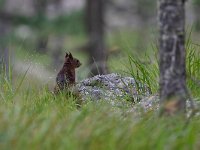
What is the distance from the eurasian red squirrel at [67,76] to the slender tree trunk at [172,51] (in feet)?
4.94

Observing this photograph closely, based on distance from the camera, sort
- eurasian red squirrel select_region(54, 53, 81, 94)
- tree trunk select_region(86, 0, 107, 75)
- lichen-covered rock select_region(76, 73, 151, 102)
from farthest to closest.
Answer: tree trunk select_region(86, 0, 107, 75)
eurasian red squirrel select_region(54, 53, 81, 94)
lichen-covered rock select_region(76, 73, 151, 102)

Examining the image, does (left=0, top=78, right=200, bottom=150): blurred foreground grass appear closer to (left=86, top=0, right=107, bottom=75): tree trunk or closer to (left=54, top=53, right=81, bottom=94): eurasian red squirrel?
(left=54, top=53, right=81, bottom=94): eurasian red squirrel

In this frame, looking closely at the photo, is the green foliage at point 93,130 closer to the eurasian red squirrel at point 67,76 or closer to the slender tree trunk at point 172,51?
the slender tree trunk at point 172,51

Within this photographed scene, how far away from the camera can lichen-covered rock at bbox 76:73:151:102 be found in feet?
19.6

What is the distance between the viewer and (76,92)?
607 centimetres

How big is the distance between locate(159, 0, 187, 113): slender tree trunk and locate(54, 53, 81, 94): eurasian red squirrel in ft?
4.94

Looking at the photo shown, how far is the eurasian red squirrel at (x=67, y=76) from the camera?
626 centimetres

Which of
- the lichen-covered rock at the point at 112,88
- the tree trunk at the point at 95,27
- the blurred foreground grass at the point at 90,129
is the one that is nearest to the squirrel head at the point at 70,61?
the lichen-covered rock at the point at 112,88

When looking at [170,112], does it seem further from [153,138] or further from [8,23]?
[8,23]

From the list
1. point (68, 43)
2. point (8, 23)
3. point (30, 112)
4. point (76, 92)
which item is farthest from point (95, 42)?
point (68, 43)

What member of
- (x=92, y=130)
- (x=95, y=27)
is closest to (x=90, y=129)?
(x=92, y=130)

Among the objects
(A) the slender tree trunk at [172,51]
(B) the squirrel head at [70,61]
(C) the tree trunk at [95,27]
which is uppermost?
(A) the slender tree trunk at [172,51]

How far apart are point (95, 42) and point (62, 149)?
1260 cm

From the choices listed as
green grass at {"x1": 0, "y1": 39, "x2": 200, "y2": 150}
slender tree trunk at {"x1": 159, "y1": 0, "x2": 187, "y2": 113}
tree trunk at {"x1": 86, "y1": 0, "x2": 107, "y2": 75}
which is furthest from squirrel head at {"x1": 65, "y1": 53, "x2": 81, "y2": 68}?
tree trunk at {"x1": 86, "y1": 0, "x2": 107, "y2": 75}
